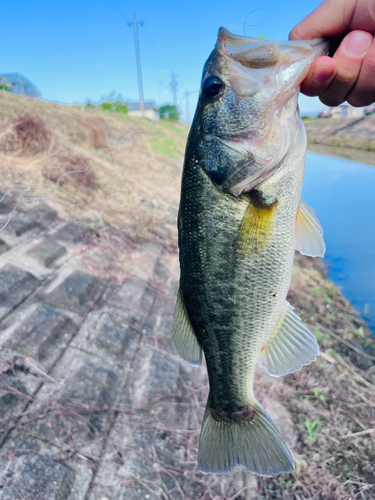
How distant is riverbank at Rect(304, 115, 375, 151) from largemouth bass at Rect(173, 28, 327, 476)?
30160 millimetres

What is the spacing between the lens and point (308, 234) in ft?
5.63

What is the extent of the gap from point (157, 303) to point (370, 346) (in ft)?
12.3

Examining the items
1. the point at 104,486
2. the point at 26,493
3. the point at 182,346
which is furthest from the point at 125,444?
the point at 182,346

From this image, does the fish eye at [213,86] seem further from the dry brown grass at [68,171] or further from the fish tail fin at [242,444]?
the dry brown grass at [68,171]

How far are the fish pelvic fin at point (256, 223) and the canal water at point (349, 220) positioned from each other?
5.70 meters

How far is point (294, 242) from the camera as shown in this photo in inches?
66.1

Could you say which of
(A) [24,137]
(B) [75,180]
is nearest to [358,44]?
(B) [75,180]

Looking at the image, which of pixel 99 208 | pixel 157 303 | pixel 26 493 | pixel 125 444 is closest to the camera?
pixel 26 493

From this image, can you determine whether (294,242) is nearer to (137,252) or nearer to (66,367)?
(66,367)

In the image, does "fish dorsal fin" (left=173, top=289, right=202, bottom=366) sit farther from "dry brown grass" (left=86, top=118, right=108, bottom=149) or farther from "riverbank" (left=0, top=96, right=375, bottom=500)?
"dry brown grass" (left=86, top=118, right=108, bottom=149)

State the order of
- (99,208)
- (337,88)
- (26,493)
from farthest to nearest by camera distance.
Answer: (99,208) → (26,493) → (337,88)

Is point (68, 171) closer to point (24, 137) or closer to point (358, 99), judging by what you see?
point (24, 137)

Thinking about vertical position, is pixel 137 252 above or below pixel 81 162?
below

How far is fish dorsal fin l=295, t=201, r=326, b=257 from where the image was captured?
1697mm
